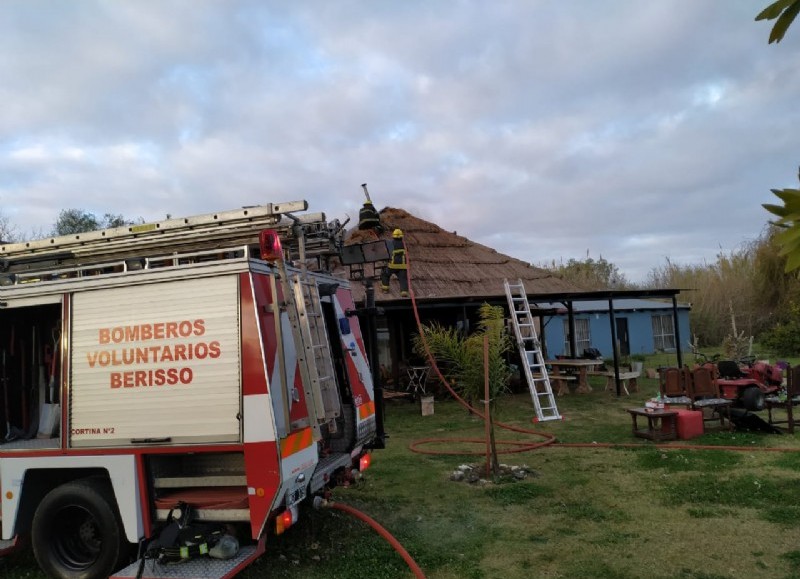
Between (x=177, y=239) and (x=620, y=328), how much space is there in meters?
28.5

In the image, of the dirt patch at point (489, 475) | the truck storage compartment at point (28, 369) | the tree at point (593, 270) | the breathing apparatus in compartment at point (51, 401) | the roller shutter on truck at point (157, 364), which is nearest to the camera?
the roller shutter on truck at point (157, 364)

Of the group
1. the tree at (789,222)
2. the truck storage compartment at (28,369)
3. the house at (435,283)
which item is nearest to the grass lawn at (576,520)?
the truck storage compartment at (28,369)

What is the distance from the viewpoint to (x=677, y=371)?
1041 centimetres

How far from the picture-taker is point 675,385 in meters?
10.5

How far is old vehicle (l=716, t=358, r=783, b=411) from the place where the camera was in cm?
1071

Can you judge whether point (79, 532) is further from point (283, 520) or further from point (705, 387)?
point (705, 387)

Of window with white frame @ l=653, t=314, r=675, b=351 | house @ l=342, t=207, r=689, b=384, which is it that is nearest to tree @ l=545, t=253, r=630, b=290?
window with white frame @ l=653, t=314, r=675, b=351

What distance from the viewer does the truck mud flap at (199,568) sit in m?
4.11

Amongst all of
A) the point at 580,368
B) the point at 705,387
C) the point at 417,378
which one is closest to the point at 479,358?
the point at 705,387

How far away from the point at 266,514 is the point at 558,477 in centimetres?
478

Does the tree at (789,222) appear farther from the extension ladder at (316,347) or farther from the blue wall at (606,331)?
the blue wall at (606,331)

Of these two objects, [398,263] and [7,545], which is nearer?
[7,545]

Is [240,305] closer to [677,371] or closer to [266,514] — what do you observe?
[266,514]

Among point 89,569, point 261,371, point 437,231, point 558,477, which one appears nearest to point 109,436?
point 89,569
